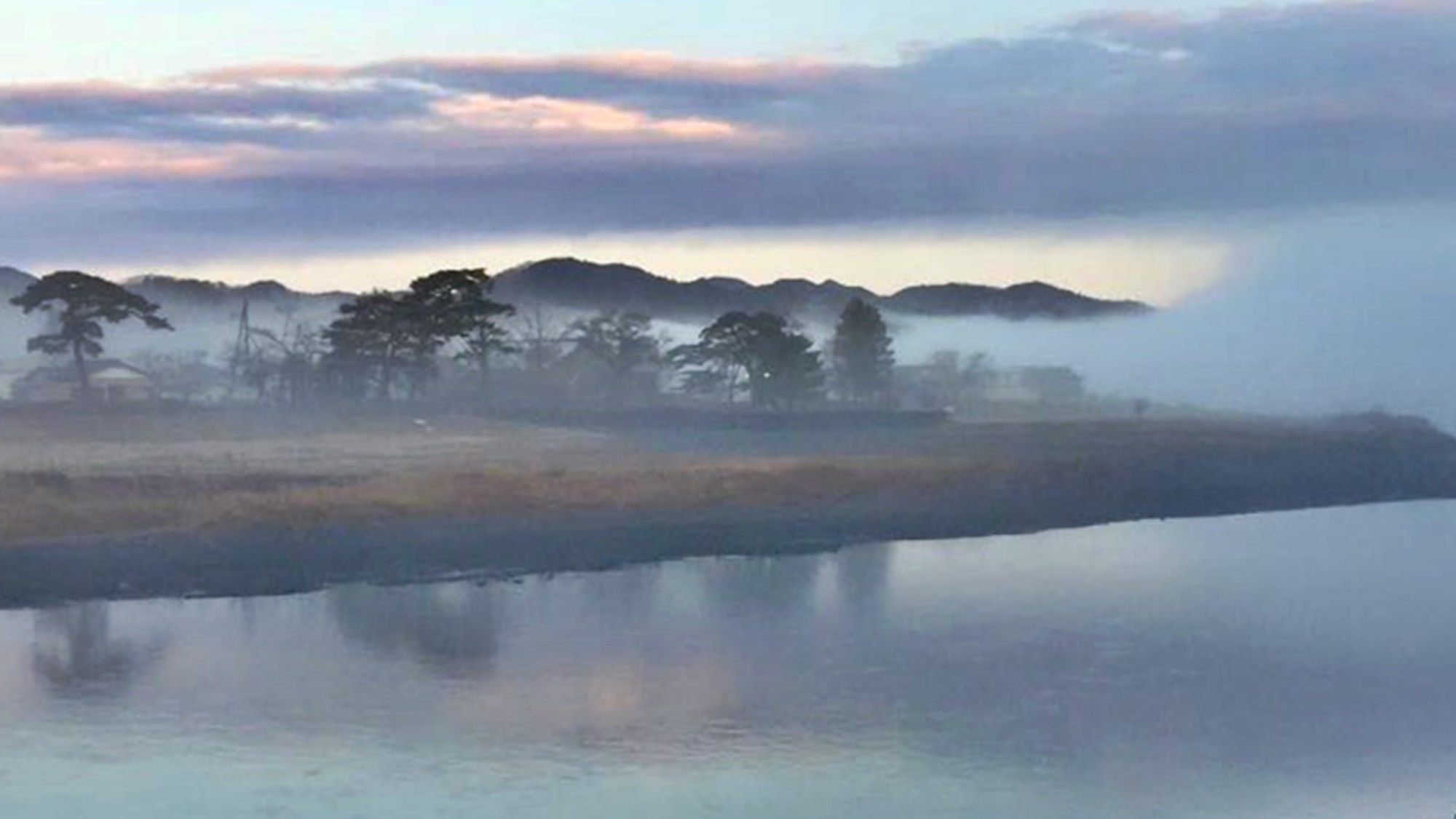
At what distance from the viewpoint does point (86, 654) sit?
15.9 m

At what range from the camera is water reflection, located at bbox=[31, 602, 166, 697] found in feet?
48.2

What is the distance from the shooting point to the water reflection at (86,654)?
48.2ft

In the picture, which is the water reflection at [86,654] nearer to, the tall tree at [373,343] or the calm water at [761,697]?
the calm water at [761,697]

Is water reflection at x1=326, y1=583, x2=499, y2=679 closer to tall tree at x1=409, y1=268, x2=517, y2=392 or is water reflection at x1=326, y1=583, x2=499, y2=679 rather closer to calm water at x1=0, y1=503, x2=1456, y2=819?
calm water at x1=0, y1=503, x2=1456, y2=819

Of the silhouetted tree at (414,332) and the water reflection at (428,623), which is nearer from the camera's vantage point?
the water reflection at (428,623)

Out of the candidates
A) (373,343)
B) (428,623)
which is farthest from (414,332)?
(428,623)

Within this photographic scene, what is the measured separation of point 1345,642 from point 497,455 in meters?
11.1

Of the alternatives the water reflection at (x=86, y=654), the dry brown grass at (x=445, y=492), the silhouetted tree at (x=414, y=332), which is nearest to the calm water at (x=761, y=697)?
the water reflection at (x=86, y=654)

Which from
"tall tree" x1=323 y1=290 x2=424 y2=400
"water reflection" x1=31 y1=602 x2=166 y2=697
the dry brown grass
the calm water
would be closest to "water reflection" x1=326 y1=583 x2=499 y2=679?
the calm water

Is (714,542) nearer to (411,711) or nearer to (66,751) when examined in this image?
(411,711)

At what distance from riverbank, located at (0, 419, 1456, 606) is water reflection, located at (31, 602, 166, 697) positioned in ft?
3.17

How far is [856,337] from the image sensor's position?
96.8ft

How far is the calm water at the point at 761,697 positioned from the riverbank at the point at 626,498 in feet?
3.66

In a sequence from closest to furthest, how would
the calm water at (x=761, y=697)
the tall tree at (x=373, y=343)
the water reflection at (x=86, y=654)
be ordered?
the calm water at (x=761, y=697) → the water reflection at (x=86, y=654) → the tall tree at (x=373, y=343)
